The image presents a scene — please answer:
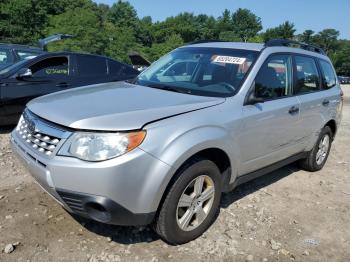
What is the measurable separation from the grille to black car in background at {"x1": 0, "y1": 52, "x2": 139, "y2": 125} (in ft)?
10.7

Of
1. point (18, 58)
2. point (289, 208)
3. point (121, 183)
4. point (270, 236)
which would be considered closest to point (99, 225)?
point (121, 183)

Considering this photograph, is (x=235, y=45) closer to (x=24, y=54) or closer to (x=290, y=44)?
(x=290, y=44)

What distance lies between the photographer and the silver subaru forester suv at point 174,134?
9.38 ft

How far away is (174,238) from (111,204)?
0.78 meters

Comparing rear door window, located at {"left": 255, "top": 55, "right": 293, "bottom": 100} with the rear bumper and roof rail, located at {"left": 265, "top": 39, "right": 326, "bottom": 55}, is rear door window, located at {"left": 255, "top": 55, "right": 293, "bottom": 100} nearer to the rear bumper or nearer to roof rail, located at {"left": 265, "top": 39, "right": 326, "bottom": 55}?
roof rail, located at {"left": 265, "top": 39, "right": 326, "bottom": 55}

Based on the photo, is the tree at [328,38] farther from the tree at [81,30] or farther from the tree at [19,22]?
the tree at [19,22]

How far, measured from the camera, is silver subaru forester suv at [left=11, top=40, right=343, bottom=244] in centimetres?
286

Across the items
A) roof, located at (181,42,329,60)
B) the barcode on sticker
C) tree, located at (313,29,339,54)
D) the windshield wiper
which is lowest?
tree, located at (313,29,339,54)

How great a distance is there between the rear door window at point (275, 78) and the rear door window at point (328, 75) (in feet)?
3.80

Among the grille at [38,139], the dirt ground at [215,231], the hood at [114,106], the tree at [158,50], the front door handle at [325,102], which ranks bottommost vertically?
the tree at [158,50]

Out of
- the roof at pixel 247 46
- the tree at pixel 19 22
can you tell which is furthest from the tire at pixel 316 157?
the tree at pixel 19 22

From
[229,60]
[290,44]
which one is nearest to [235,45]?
[229,60]

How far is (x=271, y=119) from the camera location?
162 inches

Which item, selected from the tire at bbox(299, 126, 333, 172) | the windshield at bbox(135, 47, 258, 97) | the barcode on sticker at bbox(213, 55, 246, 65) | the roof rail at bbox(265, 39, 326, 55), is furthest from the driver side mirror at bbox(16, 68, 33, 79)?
the tire at bbox(299, 126, 333, 172)
